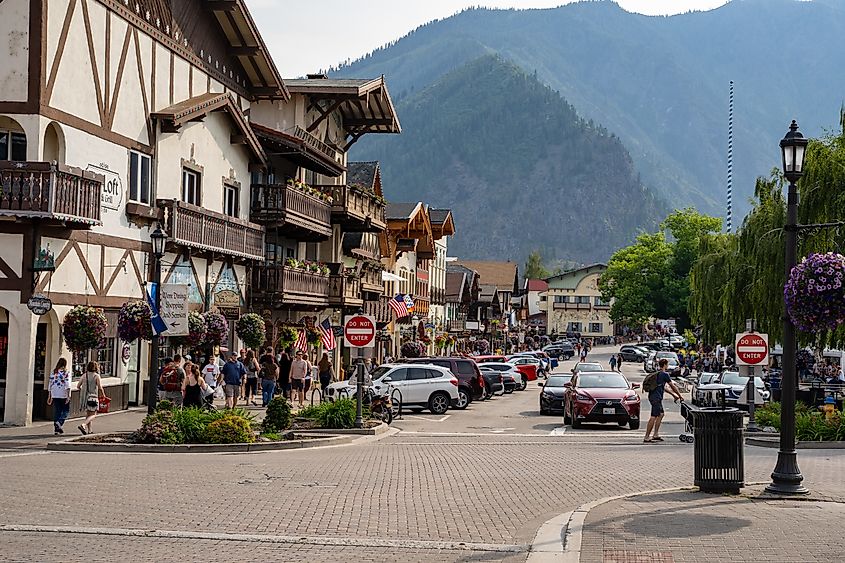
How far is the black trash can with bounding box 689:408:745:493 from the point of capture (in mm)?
14250

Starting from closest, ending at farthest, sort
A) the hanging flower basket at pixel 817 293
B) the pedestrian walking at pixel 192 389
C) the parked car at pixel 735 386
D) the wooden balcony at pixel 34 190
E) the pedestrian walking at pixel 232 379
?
the hanging flower basket at pixel 817 293, the wooden balcony at pixel 34 190, the pedestrian walking at pixel 192 389, the pedestrian walking at pixel 232 379, the parked car at pixel 735 386

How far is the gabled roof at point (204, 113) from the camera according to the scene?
101ft

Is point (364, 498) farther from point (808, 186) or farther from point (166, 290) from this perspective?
point (808, 186)

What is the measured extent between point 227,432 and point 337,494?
7090 mm

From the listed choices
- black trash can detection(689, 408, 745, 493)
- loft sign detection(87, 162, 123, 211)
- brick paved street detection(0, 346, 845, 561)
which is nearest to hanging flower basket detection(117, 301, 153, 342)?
loft sign detection(87, 162, 123, 211)

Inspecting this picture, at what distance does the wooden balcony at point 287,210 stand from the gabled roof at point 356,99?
438 centimetres

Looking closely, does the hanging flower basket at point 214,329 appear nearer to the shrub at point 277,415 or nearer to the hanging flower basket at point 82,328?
the hanging flower basket at point 82,328

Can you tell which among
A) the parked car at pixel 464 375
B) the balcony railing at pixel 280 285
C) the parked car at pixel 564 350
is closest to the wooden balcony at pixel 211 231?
A: the balcony railing at pixel 280 285

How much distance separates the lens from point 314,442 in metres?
22.1

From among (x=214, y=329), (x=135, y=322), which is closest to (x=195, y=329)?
(x=214, y=329)

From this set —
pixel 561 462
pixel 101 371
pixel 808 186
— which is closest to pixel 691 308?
pixel 808 186

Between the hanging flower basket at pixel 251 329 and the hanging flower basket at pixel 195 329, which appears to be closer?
the hanging flower basket at pixel 195 329

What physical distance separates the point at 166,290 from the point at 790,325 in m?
13.2

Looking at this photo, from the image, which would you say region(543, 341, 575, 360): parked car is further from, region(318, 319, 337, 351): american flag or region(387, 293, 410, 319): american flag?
region(318, 319, 337, 351): american flag
